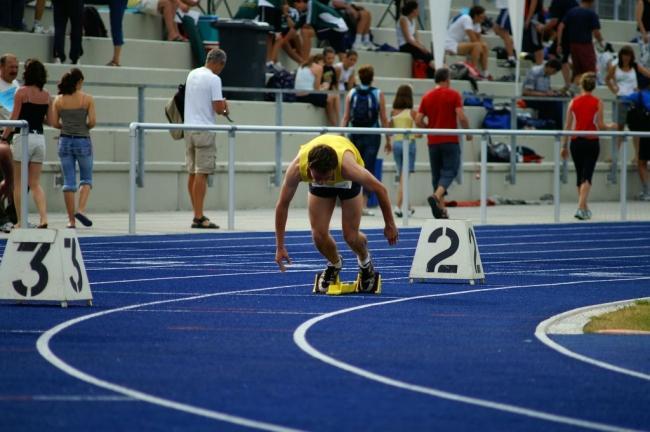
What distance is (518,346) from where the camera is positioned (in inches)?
391

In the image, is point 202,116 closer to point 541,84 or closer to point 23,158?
point 23,158

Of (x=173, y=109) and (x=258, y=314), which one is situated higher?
(x=173, y=109)

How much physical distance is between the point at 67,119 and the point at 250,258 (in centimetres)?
373

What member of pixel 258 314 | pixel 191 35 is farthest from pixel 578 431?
pixel 191 35

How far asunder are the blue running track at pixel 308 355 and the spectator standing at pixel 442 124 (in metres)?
6.56

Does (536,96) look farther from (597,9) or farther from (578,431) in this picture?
(578,431)

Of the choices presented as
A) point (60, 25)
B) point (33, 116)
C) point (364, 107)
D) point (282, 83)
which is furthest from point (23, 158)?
point (282, 83)

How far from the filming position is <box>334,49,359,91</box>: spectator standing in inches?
1047

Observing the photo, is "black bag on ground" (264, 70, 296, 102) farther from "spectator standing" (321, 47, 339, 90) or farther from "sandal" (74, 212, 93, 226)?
"sandal" (74, 212, 93, 226)

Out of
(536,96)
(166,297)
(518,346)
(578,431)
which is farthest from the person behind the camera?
(536,96)

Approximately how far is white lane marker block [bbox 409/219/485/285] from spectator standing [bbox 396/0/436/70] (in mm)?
15502

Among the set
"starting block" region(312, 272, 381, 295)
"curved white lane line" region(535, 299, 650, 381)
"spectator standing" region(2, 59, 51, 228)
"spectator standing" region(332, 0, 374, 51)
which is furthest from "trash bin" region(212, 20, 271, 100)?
"curved white lane line" region(535, 299, 650, 381)

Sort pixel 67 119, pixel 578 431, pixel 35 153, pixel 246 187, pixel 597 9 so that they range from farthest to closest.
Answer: pixel 597 9, pixel 246 187, pixel 67 119, pixel 35 153, pixel 578 431

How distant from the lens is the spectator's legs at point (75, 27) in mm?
23594
